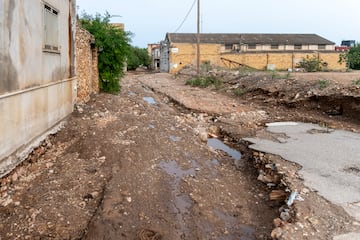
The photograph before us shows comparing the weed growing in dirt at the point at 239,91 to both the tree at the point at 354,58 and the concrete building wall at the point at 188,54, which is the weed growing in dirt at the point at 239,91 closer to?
the tree at the point at 354,58

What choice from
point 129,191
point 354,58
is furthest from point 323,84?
point 354,58

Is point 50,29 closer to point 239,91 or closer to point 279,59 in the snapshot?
point 239,91

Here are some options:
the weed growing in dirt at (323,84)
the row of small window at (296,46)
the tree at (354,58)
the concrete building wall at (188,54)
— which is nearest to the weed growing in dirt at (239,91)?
the weed growing in dirt at (323,84)

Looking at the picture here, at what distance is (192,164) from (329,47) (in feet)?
160

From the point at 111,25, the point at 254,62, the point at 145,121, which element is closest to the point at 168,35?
the point at 254,62

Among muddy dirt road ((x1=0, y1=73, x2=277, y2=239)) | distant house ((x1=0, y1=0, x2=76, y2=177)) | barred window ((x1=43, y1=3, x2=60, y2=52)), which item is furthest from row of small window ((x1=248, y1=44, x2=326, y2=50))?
barred window ((x1=43, y1=3, x2=60, y2=52))

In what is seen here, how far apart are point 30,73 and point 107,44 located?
8.05 metres

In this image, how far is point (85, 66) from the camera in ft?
40.3

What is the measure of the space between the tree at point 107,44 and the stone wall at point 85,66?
0.47 metres

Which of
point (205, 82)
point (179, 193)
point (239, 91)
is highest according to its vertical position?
point (205, 82)

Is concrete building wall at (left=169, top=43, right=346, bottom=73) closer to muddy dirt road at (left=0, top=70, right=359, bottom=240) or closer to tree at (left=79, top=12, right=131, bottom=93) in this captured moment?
tree at (left=79, top=12, right=131, bottom=93)

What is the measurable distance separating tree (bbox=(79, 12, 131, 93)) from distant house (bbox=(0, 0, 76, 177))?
→ 14.9ft

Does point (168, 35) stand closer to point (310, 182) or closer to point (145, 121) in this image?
point (145, 121)

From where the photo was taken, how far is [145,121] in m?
10.3
